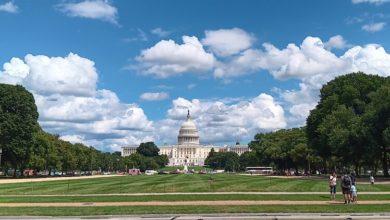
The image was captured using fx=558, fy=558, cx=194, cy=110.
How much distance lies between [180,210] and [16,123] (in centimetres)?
7388

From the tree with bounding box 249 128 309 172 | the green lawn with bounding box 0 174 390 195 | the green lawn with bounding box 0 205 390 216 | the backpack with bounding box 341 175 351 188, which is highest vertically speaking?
the tree with bounding box 249 128 309 172

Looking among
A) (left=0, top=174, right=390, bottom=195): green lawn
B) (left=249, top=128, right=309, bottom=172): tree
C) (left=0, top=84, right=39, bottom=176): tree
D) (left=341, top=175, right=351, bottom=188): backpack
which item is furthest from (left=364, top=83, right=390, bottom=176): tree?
(left=249, top=128, right=309, bottom=172): tree

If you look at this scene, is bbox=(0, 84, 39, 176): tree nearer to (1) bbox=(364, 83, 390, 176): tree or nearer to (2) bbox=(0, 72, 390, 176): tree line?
(2) bbox=(0, 72, 390, 176): tree line

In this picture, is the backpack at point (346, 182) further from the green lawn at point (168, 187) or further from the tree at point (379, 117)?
the tree at point (379, 117)

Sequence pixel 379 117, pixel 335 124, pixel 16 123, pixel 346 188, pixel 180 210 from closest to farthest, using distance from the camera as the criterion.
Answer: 1. pixel 180 210
2. pixel 346 188
3. pixel 379 117
4. pixel 335 124
5. pixel 16 123

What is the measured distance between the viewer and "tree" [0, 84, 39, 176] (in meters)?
96.8

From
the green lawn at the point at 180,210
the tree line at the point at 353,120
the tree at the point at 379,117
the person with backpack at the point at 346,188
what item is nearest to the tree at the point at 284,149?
the tree line at the point at 353,120

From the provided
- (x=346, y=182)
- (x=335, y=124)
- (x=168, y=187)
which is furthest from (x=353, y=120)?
(x=346, y=182)

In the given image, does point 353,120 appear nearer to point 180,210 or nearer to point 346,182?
point 346,182

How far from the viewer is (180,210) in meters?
31.6

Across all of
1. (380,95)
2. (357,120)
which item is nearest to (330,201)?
(380,95)

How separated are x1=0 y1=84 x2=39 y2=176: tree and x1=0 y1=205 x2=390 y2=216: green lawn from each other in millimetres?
67099

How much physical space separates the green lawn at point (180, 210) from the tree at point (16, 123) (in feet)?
220

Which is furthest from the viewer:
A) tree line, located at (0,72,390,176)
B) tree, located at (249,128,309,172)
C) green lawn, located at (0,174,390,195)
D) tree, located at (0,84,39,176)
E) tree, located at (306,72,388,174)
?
tree, located at (249,128,309,172)
